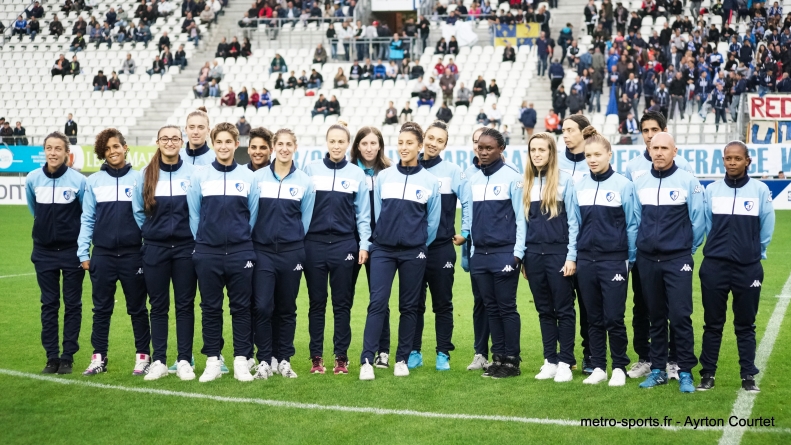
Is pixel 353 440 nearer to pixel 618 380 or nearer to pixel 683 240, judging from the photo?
pixel 618 380

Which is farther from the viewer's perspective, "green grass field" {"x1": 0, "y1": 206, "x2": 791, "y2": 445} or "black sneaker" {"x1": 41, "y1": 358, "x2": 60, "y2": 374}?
"black sneaker" {"x1": 41, "y1": 358, "x2": 60, "y2": 374}

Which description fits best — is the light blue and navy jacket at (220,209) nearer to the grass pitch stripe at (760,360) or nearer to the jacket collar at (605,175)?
the jacket collar at (605,175)

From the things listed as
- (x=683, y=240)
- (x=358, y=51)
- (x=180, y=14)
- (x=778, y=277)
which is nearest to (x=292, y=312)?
(x=683, y=240)

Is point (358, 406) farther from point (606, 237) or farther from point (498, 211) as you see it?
point (606, 237)

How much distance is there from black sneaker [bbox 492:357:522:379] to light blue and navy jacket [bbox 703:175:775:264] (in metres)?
1.79

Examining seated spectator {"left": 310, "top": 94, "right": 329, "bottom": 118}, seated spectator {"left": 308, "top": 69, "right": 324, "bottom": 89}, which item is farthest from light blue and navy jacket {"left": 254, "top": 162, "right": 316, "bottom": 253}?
seated spectator {"left": 308, "top": 69, "right": 324, "bottom": 89}

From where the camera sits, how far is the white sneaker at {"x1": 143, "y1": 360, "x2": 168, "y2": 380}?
25.1 ft

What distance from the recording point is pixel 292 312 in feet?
25.6

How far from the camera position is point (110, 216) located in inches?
302

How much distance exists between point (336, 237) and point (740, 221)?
3.18 meters

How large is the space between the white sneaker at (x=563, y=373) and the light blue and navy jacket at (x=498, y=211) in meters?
0.96

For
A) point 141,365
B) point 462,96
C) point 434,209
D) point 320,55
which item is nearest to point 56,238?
point 141,365

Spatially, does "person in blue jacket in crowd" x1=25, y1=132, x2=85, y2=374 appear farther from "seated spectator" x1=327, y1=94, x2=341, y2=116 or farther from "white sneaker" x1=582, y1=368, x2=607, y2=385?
"seated spectator" x1=327, y1=94, x2=341, y2=116

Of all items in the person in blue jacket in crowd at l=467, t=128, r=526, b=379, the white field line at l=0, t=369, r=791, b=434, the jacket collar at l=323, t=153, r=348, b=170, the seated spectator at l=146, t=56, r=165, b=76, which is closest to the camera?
the white field line at l=0, t=369, r=791, b=434
